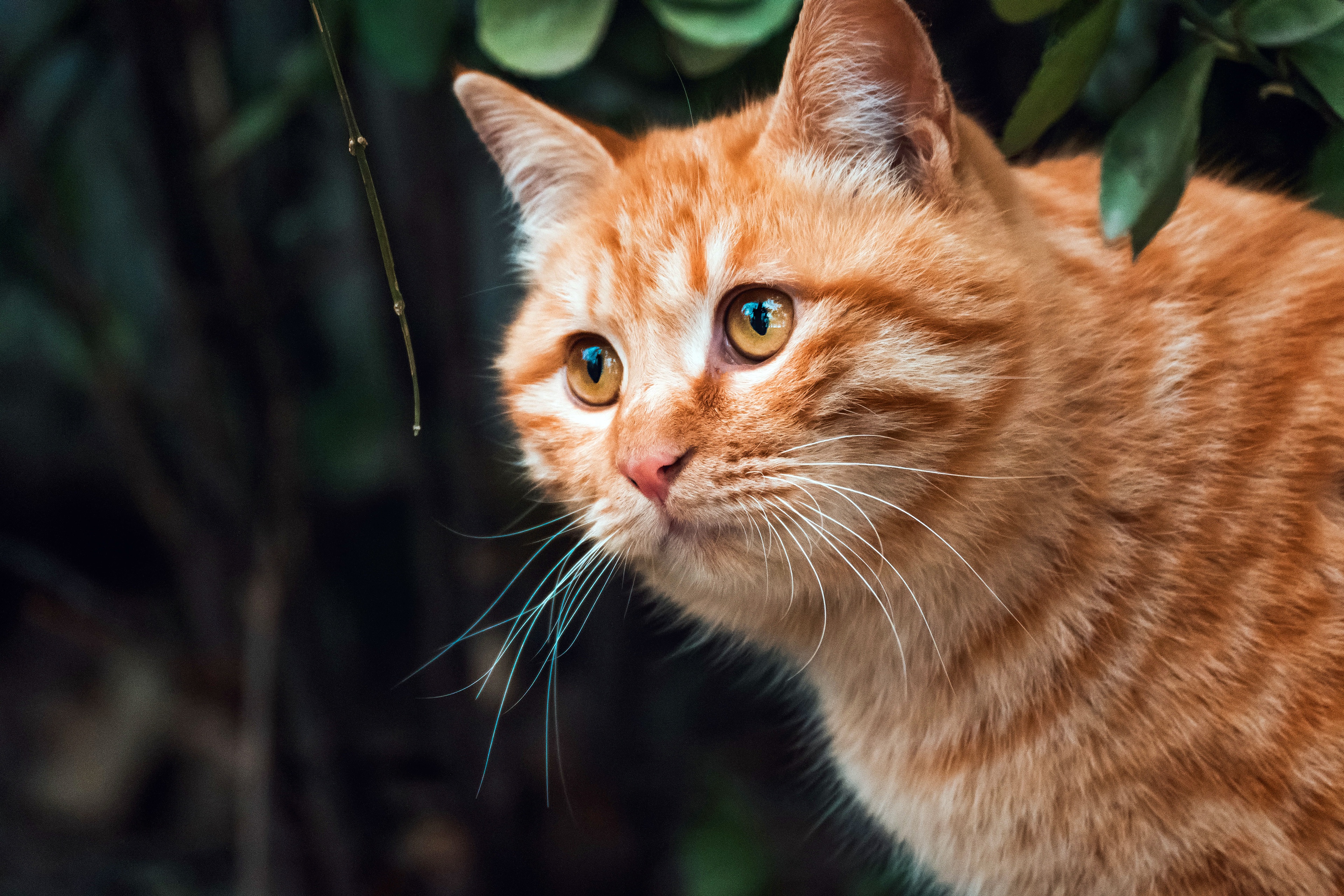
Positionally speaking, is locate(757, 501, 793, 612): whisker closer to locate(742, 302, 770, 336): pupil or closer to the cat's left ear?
locate(742, 302, 770, 336): pupil

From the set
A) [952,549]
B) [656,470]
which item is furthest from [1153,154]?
[656,470]

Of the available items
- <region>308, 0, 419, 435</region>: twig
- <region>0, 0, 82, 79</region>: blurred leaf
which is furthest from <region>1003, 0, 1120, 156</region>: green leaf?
<region>0, 0, 82, 79</region>: blurred leaf

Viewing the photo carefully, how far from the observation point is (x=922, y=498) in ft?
2.89

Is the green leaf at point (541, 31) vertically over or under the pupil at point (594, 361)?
over

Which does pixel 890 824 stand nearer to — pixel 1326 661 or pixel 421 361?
pixel 1326 661

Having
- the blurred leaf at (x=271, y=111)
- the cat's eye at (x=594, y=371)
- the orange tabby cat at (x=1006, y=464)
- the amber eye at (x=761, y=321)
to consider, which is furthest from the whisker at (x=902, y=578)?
the blurred leaf at (x=271, y=111)

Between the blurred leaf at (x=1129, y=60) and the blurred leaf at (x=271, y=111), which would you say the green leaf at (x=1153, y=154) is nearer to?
the blurred leaf at (x=1129, y=60)

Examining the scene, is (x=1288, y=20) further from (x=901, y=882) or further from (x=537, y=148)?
(x=901, y=882)

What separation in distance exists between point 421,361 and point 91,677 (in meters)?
1.28

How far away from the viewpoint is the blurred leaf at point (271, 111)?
141 centimetres

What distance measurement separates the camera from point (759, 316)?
2.92ft

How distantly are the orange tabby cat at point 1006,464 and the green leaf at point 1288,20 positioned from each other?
21 cm

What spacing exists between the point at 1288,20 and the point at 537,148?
29.1 inches

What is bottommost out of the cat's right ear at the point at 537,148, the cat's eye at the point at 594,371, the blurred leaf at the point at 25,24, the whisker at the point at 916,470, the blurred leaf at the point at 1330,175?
the whisker at the point at 916,470
